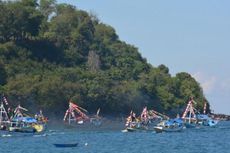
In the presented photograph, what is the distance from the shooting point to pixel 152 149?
12362 cm

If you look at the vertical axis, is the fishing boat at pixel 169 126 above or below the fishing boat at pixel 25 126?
above

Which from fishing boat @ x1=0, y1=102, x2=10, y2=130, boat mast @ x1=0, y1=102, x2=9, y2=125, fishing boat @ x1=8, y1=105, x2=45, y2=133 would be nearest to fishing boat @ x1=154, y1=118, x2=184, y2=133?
fishing boat @ x1=8, y1=105, x2=45, y2=133

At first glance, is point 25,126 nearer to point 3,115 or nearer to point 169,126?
point 169,126

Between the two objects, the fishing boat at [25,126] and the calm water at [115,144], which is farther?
the fishing boat at [25,126]

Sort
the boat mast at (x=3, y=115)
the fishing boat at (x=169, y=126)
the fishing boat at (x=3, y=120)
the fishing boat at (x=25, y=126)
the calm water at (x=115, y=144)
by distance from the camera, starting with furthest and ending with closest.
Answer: the boat mast at (x=3, y=115)
the fishing boat at (x=3, y=120)
the fishing boat at (x=169, y=126)
the fishing boat at (x=25, y=126)
the calm water at (x=115, y=144)

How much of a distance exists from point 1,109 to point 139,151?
72645 millimetres

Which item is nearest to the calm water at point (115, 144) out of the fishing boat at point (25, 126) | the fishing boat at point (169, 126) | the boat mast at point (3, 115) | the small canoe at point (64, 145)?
the small canoe at point (64, 145)

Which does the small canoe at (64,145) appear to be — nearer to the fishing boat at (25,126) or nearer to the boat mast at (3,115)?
the fishing boat at (25,126)

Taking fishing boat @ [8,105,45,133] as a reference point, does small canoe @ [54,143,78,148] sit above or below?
below

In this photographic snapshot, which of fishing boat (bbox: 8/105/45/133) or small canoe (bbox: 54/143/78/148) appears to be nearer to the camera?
small canoe (bbox: 54/143/78/148)

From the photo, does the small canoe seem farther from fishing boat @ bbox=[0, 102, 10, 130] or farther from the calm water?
fishing boat @ bbox=[0, 102, 10, 130]

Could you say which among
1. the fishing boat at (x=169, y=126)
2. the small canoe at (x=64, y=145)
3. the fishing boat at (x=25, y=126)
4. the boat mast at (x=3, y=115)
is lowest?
the small canoe at (x=64, y=145)

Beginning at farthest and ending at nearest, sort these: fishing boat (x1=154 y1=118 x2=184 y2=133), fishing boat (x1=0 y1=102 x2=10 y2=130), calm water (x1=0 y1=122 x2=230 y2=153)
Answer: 1. fishing boat (x1=0 y1=102 x2=10 y2=130)
2. fishing boat (x1=154 y1=118 x2=184 y2=133)
3. calm water (x1=0 y1=122 x2=230 y2=153)

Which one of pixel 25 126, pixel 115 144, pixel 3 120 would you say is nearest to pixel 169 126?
pixel 25 126
